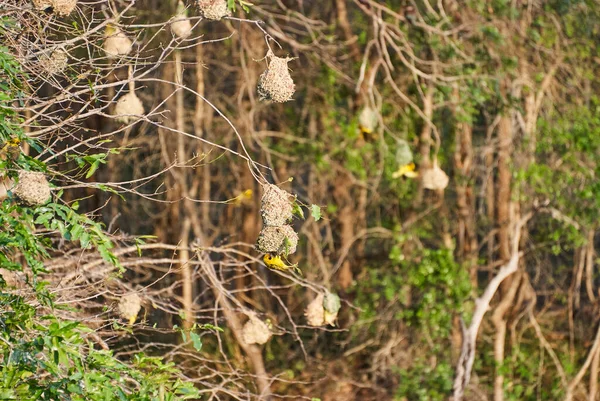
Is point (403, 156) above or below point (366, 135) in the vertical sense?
above

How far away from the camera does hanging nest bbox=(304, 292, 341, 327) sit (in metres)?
4.21

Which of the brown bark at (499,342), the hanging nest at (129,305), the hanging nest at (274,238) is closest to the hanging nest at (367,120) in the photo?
the brown bark at (499,342)

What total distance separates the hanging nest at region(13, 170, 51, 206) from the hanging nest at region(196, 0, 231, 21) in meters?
0.70

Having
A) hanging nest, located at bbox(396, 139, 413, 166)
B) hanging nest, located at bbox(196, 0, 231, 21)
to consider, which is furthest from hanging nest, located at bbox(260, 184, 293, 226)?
hanging nest, located at bbox(396, 139, 413, 166)

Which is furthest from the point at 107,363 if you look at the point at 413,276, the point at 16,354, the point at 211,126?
the point at 211,126

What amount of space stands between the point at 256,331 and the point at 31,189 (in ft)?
5.49

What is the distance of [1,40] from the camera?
3129mm

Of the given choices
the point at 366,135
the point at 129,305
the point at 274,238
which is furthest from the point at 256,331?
the point at 366,135

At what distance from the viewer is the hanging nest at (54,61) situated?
10.0 feet

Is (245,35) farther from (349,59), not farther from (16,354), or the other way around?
(16,354)

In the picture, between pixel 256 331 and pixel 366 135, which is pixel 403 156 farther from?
pixel 256 331

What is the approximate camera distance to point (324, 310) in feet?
13.9

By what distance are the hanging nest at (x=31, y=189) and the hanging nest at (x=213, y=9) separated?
70cm

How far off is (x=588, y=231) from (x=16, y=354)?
4.75m
